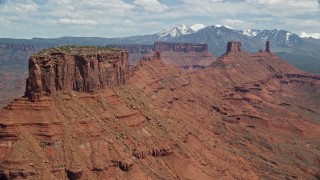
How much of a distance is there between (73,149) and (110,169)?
848cm

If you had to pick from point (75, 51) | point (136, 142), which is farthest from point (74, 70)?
point (136, 142)

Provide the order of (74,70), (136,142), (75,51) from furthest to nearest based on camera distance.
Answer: (75,51) < (136,142) < (74,70)

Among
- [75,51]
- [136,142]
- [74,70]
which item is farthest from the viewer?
[75,51]

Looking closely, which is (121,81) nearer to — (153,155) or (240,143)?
(153,155)

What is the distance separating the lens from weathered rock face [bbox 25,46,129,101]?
95.5m

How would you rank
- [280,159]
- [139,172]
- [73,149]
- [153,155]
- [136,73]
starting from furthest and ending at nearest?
[136,73] < [280,159] < [153,155] < [139,172] < [73,149]

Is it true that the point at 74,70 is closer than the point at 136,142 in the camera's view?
Yes

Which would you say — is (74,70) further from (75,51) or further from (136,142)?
(136,142)

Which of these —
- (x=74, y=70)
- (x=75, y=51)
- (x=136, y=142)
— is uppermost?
(x=75, y=51)

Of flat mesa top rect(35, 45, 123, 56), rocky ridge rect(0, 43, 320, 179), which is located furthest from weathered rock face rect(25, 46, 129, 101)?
rocky ridge rect(0, 43, 320, 179)

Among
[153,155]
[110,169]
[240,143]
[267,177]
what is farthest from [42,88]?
[240,143]

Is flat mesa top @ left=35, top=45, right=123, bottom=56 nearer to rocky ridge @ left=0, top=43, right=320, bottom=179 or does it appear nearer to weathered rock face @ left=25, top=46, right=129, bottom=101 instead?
weathered rock face @ left=25, top=46, right=129, bottom=101

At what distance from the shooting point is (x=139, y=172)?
99.6 meters

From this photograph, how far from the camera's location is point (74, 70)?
340 feet
